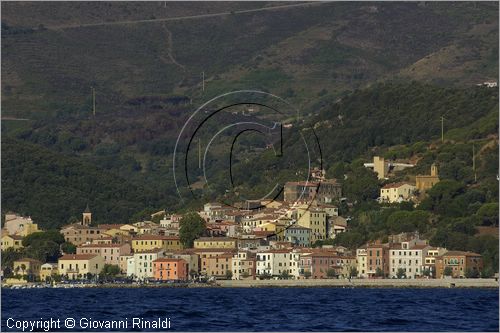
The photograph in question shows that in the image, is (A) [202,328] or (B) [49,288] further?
(B) [49,288]

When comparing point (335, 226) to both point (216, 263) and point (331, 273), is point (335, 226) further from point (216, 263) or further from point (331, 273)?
point (331, 273)

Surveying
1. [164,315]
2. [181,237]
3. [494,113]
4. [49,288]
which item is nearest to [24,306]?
[164,315]

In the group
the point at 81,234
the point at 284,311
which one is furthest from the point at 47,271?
the point at 284,311

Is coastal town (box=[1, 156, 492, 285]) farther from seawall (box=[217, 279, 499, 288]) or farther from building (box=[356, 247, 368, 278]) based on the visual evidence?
seawall (box=[217, 279, 499, 288])

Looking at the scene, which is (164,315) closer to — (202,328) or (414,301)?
(202,328)

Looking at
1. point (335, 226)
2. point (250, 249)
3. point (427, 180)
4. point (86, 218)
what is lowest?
point (250, 249)

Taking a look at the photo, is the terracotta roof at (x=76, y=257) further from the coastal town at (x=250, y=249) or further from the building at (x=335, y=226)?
the building at (x=335, y=226)
